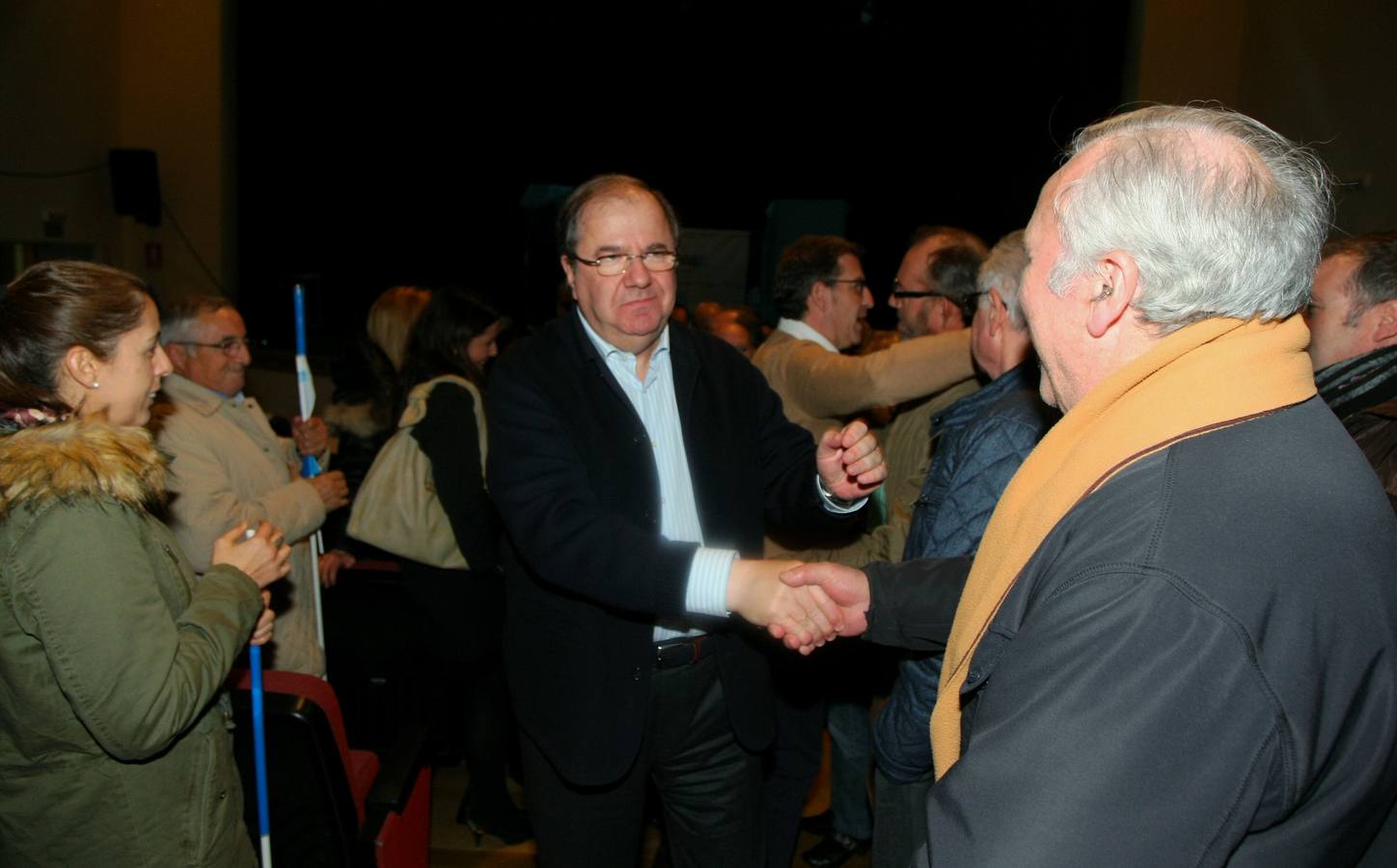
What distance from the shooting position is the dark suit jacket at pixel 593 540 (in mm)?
1877

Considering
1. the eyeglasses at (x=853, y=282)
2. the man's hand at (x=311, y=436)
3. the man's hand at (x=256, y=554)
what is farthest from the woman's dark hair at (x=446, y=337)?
the man's hand at (x=256, y=554)

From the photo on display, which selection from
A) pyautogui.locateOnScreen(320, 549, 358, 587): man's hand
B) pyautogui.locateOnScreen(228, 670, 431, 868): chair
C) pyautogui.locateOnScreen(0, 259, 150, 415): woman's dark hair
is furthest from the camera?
pyautogui.locateOnScreen(320, 549, 358, 587): man's hand

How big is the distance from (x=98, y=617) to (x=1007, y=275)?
1.92 meters

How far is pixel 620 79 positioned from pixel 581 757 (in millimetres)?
10013

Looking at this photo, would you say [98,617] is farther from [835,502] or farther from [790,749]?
[790,749]

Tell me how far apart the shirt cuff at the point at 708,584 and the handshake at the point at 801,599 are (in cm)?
1

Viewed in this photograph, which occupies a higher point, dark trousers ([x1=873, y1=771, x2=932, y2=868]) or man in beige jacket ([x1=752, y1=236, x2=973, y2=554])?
man in beige jacket ([x1=752, y1=236, x2=973, y2=554])

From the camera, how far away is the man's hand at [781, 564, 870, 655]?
1914mm

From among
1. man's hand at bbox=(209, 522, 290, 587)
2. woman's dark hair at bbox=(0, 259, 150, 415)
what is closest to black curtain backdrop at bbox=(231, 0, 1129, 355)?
man's hand at bbox=(209, 522, 290, 587)

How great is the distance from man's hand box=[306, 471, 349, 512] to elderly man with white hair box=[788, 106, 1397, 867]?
2469 mm

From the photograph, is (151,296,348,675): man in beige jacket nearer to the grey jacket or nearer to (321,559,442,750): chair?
(321,559,442,750): chair

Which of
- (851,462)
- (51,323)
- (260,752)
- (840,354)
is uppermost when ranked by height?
(51,323)

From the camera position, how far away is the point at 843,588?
1924 millimetres

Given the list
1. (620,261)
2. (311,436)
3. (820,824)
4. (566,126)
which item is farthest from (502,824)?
(566,126)
